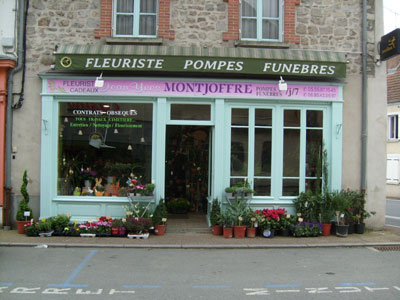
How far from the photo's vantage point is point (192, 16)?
33.7ft

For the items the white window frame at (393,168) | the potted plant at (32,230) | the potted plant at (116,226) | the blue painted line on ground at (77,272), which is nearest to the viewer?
the blue painted line on ground at (77,272)

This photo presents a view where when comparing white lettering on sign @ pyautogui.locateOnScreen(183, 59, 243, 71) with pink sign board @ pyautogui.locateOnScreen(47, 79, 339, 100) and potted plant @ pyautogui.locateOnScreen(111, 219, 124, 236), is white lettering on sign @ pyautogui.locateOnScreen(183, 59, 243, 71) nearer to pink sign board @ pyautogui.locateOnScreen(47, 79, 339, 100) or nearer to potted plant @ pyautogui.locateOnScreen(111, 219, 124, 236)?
pink sign board @ pyautogui.locateOnScreen(47, 79, 339, 100)

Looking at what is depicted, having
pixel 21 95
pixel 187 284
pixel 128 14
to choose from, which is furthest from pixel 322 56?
pixel 21 95

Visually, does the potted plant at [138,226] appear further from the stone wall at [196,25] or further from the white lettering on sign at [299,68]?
the white lettering on sign at [299,68]

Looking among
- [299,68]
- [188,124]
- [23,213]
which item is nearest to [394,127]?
[299,68]

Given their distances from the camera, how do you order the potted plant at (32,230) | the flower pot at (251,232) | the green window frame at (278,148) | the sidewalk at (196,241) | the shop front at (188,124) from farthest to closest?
the green window frame at (278,148) → the shop front at (188,124) → the flower pot at (251,232) → the potted plant at (32,230) → the sidewalk at (196,241)

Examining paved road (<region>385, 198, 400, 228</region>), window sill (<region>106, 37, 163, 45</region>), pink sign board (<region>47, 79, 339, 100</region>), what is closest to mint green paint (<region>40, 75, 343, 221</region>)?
pink sign board (<region>47, 79, 339, 100</region>)

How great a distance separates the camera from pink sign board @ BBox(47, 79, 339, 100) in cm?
1004

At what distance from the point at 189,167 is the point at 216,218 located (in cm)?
351

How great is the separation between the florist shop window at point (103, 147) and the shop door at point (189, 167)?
240 cm

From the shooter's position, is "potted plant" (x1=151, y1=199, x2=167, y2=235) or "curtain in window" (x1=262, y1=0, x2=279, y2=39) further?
"curtain in window" (x1=262, y1=0, x2=279, y2=39)

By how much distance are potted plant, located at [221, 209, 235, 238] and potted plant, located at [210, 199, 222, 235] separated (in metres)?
0.12

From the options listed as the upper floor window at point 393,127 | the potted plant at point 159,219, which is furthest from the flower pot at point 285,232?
the upper floor window at point 393,127

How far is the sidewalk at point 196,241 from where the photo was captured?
862cm
